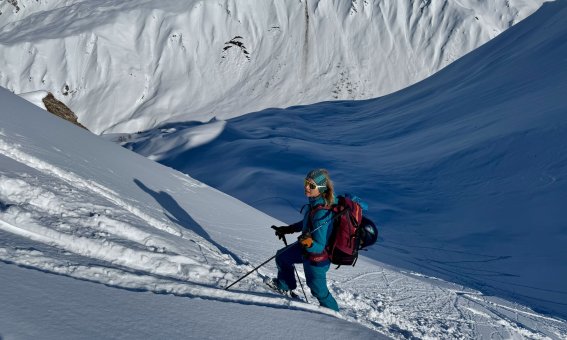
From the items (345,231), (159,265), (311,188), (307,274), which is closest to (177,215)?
(159,265)

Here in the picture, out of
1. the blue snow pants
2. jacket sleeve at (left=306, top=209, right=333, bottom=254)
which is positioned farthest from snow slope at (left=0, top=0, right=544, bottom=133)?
jacket sleeve at (left=306, top=209, right=333, bottom=254)

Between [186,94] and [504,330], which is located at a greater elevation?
[186,94]

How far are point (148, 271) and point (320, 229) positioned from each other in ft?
4.00

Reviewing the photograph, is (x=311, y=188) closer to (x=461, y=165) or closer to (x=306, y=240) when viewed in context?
(x=306, y=240)

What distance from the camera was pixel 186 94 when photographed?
45438 millimetres

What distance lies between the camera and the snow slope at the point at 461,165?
9.02m

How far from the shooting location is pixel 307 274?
12.8 feet

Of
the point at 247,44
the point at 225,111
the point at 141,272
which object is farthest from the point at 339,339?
the point at 247,44

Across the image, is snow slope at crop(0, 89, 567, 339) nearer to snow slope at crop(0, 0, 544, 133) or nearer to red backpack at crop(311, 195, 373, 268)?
red backpack at crop(311, 195, 373, 268)

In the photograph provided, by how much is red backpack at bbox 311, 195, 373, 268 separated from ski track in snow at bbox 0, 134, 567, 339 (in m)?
0.45

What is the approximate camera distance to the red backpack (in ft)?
12.2

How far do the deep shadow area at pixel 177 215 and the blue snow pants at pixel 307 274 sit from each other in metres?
0.64

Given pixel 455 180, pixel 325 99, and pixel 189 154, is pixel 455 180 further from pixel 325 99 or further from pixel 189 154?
pixel 325 99

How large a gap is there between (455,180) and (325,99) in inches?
1249
